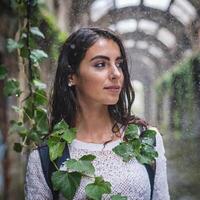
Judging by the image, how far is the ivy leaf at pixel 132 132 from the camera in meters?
1.14

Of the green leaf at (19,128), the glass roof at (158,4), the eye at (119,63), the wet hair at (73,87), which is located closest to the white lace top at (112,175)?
the wet hair at (73,87)

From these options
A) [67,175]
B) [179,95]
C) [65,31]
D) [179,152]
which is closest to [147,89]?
[179,95]

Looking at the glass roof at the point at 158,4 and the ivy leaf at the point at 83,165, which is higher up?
the glass roof at the point at 158,4

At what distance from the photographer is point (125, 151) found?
1.12 metres

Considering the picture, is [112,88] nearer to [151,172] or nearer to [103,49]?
[103,49]

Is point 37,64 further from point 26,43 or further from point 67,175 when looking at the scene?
point 67,175

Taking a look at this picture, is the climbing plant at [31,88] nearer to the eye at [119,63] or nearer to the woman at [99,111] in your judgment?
the woman at [99,111]

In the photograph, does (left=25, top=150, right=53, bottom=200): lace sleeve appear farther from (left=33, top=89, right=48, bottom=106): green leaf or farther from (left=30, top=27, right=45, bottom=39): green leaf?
(left=30, top=27, right=45, bottom=39): green leaf

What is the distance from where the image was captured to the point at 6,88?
4.64ft

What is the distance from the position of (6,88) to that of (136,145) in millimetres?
518

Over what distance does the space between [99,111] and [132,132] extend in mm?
123

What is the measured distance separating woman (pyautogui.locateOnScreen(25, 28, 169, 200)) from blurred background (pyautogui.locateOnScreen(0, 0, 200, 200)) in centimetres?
17

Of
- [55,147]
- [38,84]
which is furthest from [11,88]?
[55,147]

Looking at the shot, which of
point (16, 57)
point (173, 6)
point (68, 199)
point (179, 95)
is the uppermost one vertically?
point (173, 6)
